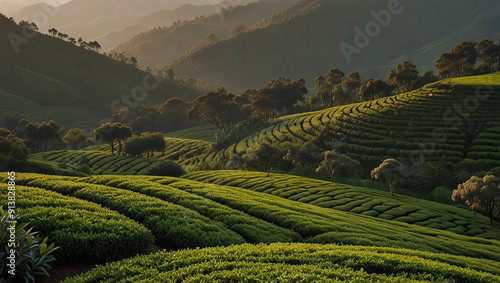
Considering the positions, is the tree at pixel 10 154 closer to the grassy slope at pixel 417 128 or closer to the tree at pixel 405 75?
the grassy slope at pixel 417 128

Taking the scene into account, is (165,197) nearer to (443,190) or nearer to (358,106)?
(443,190)

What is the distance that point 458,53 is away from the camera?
461ft

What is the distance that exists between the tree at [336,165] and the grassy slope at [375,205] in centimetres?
1174

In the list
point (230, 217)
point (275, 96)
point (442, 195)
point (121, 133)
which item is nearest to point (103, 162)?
point (121, 133)

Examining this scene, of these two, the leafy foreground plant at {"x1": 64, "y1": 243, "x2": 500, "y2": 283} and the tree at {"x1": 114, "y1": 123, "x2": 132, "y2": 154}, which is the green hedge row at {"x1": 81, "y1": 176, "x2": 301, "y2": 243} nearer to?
the leafy foreground plant at {"x1": 64, "y1": 243, "x2": 500, "y2": 283}

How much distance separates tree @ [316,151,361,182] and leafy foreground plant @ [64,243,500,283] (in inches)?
2561

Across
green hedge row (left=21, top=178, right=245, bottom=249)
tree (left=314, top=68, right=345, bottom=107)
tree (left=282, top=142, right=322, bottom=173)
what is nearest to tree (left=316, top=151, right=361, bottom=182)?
tree (left=282, top=142, right=322, bottom=173)

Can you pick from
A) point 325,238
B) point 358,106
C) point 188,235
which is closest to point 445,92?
point 358,106

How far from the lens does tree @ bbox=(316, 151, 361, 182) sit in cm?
7675

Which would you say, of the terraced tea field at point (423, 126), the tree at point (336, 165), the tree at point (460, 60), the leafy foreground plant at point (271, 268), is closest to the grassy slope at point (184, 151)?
the terraced tea field at point (423, 126)

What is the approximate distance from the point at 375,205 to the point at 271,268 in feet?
159

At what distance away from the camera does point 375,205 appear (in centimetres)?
5338

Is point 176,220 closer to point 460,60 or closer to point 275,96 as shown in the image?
point 275,96

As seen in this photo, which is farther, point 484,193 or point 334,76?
point 334,76
